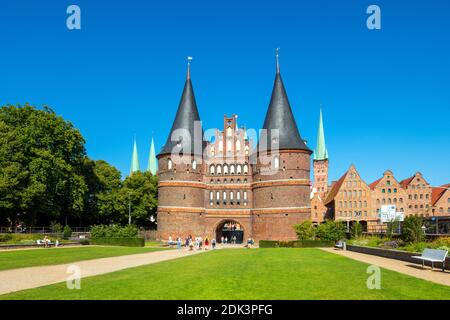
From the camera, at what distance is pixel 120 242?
4472 cm

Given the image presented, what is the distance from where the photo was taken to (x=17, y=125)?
165 feet

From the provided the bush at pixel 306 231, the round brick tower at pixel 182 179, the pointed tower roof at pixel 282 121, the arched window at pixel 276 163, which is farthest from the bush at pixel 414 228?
the round brick tower at pixel 182 179

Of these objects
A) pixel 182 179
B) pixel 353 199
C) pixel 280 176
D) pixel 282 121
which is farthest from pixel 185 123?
pixel 353 199

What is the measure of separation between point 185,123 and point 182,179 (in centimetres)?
694

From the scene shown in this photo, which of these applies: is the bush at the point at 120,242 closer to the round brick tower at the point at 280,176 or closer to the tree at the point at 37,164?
the tree at the point at 37,164

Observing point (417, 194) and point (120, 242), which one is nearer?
point (120, 242)

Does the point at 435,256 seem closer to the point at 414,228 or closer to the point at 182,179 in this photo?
the point at 414,228

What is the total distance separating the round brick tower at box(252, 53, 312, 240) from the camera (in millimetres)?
51812

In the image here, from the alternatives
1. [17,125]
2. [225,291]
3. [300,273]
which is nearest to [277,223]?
[17,125]

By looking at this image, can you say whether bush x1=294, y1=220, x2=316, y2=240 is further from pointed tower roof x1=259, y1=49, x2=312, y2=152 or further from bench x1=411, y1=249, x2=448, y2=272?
bench x1=411, y1=249, x2=448, y2=272

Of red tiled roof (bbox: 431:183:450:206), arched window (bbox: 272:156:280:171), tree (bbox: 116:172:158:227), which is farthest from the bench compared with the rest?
red tiled roof (bbox: 431:183:450:206)

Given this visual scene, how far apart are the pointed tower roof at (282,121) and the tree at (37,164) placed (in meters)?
22.9

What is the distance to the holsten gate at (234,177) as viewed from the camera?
2060 inches
